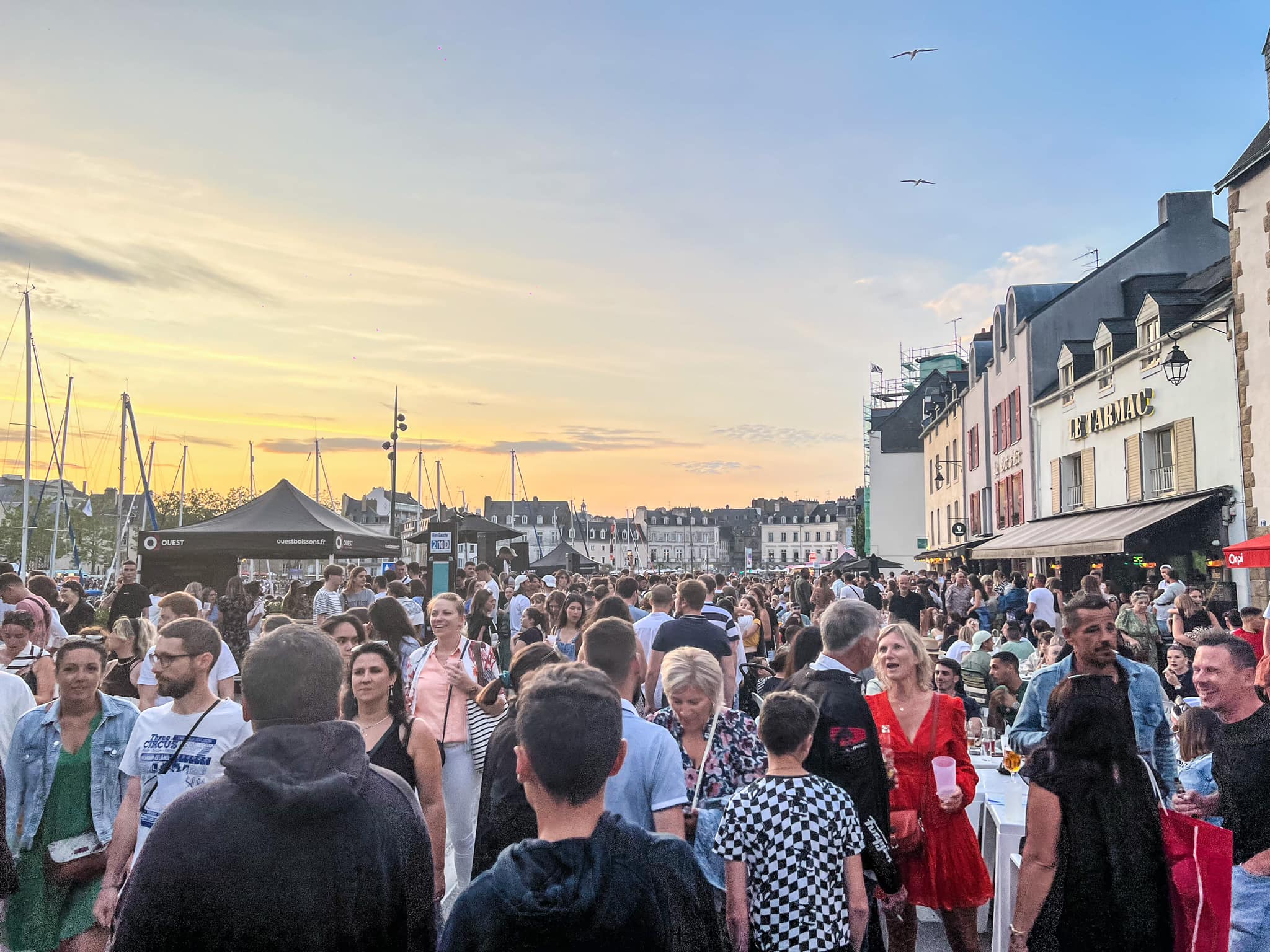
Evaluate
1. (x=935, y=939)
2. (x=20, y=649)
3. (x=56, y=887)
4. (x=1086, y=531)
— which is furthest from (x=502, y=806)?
(x=1086, y=531)

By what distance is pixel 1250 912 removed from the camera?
12.9 ft

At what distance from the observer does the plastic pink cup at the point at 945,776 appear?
14.7ft

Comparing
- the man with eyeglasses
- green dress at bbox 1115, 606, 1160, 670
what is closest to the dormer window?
green dress at bbox 1115, 606, 1160, 670

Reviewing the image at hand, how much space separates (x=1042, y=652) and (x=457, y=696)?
669 centimetres

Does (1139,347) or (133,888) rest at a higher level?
(1139,347)

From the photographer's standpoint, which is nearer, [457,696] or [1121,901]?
[1121,901]

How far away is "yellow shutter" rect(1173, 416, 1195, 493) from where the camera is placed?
19.9m

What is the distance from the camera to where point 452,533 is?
61.0ft

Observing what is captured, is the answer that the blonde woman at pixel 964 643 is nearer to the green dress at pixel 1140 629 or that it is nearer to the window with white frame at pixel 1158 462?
the green dress at pixel 1140 629

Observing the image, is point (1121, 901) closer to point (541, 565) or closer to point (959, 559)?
point (541, 565)

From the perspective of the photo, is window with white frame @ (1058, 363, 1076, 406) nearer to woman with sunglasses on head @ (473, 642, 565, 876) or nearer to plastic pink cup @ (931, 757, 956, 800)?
plastic pink cup @ (931, 757, 956, 800)

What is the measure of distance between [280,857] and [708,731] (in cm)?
228

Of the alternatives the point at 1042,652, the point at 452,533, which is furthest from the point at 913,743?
the point at 452,533

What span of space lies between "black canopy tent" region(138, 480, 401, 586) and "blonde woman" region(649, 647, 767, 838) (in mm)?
15805
